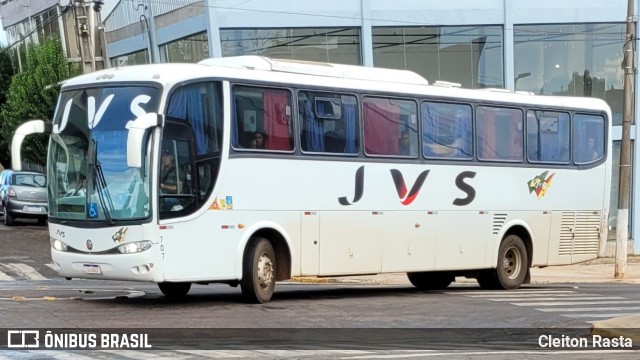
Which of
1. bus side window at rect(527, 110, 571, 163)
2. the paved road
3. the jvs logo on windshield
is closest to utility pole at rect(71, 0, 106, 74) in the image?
the paved road

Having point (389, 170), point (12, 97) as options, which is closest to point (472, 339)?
point (389, 170)

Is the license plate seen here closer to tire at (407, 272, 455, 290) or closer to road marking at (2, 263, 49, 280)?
road marking at (2, 263, 49, 280)

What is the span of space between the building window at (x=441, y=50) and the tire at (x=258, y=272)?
18.3 metres

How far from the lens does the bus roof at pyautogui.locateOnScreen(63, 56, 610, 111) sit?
46.6 ft

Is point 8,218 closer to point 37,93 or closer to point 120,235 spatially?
point 37,93

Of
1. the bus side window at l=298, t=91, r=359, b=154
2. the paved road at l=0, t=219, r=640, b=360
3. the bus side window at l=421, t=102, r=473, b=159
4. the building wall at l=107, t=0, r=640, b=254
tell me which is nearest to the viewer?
the paved road at l=0, t=219, r=640, b=360

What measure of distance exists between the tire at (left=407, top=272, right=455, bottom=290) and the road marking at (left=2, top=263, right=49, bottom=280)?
23.9 feet

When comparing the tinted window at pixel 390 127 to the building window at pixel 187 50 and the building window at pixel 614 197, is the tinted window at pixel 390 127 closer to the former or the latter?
the building window at pixel 187 50

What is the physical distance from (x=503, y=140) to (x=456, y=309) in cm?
513

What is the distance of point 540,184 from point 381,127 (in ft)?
14.9

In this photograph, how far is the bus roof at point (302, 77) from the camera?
1420 cm

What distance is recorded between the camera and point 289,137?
15.4m

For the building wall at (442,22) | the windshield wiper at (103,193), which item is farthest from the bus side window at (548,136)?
the building wall at (442,22)

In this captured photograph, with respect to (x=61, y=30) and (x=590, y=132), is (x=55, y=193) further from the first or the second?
(x=61, y=30)
